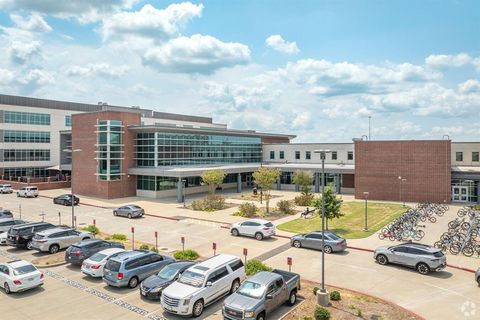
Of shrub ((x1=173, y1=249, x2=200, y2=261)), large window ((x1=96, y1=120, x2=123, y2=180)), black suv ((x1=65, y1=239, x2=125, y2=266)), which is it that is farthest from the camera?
large window ((x1=96, y1=120, x2=123, y2=180))

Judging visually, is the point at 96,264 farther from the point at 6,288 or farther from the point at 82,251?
the point at 6,288

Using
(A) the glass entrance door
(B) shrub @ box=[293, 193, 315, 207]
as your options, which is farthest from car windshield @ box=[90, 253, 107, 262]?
(A) the glass entrance door

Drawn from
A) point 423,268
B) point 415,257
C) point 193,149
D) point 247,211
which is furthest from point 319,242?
point 193,149

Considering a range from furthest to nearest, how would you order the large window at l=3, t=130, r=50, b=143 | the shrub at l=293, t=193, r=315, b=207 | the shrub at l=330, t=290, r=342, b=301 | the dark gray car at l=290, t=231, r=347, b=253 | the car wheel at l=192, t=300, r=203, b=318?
the large window at l=3, t=130, r=50, b=143, the shrub at l=293, t=193, r=315, b=207, the dark gray car at l=290, t=231, r=347, b=253, the shrub at l=330, t=290, r=342, b=301, the car wheel at l=192, t=300, r=203, b=318

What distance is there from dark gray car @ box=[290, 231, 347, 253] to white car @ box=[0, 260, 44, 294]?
54.4 feet

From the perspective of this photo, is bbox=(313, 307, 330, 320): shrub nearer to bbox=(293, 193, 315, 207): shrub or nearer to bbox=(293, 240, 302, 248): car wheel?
bbox=(293, 240, 302, 248): car wheel

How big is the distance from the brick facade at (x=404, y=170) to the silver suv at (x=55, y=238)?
123ft

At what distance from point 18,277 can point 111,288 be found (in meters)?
4.46

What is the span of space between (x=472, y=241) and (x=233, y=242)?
17718 millimetres

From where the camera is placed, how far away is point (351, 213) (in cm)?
4047

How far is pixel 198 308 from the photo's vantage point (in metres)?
15.5

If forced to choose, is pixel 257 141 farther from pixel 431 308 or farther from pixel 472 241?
pixel 431 308

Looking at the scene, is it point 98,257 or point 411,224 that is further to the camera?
point 411,224

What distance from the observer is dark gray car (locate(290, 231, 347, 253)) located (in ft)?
82.3
